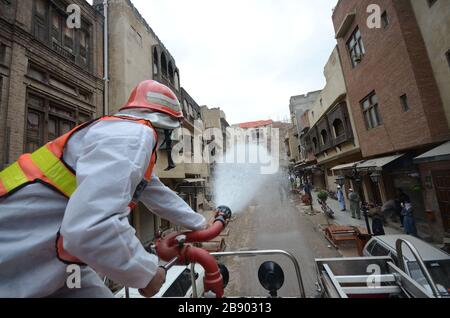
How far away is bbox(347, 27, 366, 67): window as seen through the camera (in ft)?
39.4

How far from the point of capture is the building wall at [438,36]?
7322 millimetres

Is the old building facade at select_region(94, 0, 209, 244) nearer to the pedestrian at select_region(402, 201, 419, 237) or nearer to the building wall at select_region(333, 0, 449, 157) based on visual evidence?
the building wall at select_region(333, 0, 449, 157)

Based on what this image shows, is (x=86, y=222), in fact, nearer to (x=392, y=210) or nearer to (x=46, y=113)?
(x=46, y=113)

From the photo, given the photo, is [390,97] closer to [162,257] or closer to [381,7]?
[381,7]

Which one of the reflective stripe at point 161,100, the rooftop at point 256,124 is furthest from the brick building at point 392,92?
the rooftop at point 256,124

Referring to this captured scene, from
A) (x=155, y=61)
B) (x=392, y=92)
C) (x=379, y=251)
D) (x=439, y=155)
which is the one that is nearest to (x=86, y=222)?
(x=379, y=251)

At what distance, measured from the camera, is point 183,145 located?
15.1 meters

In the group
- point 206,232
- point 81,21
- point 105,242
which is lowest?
point 206,232

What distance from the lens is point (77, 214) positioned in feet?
2.90

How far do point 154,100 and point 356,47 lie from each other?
1524 cm

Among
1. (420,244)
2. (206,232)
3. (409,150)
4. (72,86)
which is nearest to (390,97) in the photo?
(409,150)

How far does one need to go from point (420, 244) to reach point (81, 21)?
48.6 feet

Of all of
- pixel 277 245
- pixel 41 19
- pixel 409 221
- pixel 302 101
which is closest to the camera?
pixel 41 19

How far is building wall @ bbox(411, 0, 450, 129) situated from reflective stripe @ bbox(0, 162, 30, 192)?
37.9 feet
